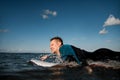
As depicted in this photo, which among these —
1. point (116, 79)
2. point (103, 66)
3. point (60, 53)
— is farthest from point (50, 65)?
point (116, 79)

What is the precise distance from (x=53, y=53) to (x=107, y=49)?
1.31 m

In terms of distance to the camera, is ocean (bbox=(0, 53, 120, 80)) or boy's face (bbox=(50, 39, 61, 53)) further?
boy's face (bbox=(50, 39, 61, 53))

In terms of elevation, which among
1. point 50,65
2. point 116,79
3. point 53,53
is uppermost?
point 53,53

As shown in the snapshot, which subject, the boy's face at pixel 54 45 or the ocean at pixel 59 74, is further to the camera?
the boy's face at pixel 54 45

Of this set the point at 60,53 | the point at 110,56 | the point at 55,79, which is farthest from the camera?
the point at 110,56

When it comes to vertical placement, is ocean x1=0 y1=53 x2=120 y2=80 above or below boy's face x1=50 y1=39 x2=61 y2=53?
below

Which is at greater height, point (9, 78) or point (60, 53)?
point (60, 53)

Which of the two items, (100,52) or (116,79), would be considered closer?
(116,79)

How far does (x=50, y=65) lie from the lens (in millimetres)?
3885

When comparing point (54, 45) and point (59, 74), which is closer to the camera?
point (59, 74)

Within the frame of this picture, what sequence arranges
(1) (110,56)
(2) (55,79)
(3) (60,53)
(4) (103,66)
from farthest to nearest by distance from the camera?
(1) (110,56) < (3) (60,53) < (4) (103,66) < (2) (55,79)

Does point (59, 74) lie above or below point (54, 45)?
below

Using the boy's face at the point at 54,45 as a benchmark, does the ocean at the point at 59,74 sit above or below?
below

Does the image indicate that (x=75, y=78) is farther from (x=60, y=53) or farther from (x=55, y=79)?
(x=60, y=53)
